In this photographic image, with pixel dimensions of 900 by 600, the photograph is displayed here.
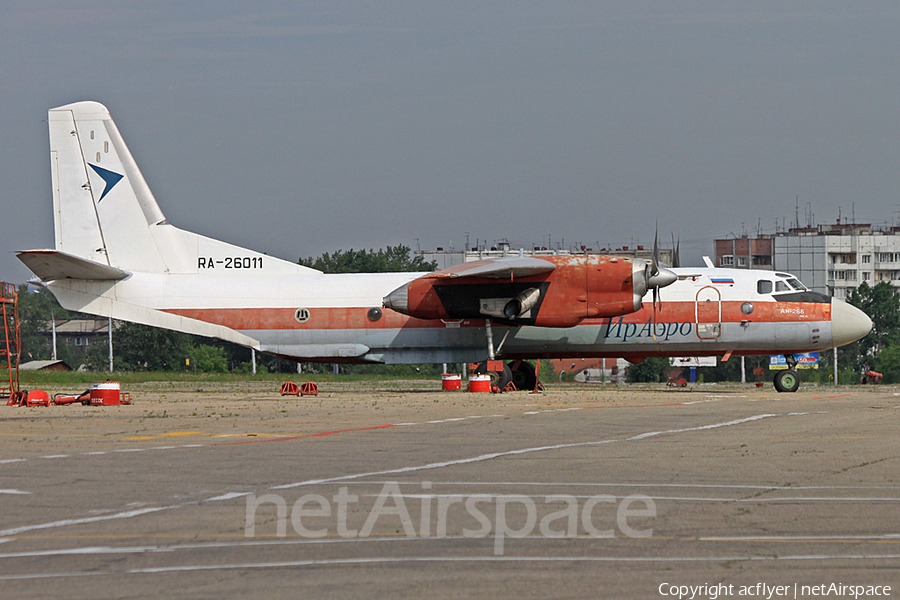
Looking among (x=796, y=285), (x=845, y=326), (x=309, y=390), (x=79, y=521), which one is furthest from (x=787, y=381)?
(x=79, y=521)

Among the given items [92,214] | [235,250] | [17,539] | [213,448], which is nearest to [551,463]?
[213,448]

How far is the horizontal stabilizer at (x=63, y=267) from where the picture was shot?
3169 cm

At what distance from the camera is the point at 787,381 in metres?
33.8

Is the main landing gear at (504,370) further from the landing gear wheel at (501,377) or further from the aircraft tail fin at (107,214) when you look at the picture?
the aircraft tail fin at (107,214)

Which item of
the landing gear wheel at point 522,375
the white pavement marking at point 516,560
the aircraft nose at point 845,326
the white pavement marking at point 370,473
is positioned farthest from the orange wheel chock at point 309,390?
the white pavement marking at point 516,560

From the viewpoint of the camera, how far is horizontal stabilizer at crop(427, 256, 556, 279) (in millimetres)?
31391

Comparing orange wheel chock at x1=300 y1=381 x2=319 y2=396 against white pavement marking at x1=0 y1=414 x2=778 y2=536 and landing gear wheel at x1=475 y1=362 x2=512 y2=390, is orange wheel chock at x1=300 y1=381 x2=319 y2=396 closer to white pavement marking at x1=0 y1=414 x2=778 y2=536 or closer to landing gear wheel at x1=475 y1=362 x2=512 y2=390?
landing gear wheel at x1=475 y1=362 x2=512 y2=390

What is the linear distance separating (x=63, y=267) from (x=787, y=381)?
87.3 feet

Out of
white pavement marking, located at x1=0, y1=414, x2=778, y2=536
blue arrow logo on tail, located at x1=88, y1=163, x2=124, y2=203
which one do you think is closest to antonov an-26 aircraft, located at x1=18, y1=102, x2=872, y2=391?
blue arrow logo on tail, located at x1=88, y1=163, x2=124, y2=203

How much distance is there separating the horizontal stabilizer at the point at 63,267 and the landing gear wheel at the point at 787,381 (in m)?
24.6

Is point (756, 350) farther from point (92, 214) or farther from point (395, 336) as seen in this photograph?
point (92, 214)

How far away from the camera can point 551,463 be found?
43.7 feet

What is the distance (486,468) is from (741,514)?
166 inches

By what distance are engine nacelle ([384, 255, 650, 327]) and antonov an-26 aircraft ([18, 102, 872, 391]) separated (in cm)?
5
